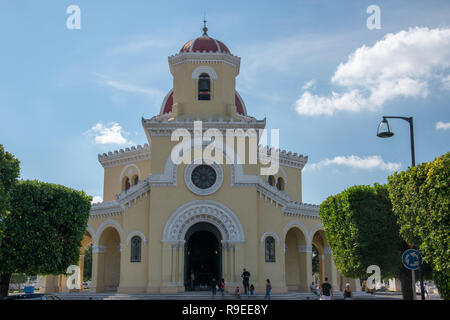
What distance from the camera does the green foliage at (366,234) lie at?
23375mm

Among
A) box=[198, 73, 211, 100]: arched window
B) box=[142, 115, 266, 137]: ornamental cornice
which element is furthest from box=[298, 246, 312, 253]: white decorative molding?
box=[198, 73, 211, 100]: arched window

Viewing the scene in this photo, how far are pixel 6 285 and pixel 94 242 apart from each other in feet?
32.9

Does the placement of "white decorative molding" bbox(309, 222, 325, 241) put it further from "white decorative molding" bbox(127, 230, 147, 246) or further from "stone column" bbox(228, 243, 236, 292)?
"white decorative molding" bbox(127, 230, 147, 246)

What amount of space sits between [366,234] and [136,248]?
15765 mm

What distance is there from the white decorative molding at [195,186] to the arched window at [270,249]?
5133mm

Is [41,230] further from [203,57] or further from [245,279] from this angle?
[203,57]

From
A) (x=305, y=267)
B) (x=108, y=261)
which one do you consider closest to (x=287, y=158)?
(x=305, y=267)

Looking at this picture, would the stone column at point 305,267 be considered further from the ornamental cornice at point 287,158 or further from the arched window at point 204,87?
the arched window at point 204,87

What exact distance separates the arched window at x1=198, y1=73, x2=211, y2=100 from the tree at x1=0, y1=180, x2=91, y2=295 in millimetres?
12924

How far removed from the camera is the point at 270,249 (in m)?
32.2

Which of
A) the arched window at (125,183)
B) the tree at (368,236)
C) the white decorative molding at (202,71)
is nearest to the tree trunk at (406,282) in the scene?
the tree at (368,236)

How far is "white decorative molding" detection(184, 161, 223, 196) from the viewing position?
104 feet

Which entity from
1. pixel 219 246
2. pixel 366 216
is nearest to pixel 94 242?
pixel 219 246

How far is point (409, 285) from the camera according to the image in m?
24.2
